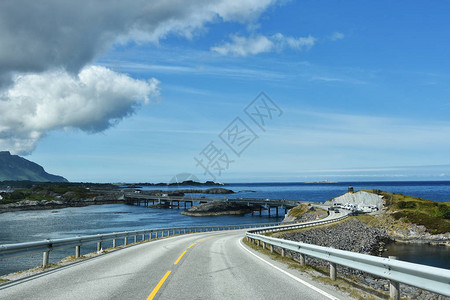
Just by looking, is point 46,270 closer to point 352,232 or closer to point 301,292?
point 301,292

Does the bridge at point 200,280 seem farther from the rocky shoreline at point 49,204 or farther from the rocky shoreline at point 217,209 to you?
the rocky shoreline at point 49,204

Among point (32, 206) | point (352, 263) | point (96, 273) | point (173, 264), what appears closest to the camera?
point (352, 263)

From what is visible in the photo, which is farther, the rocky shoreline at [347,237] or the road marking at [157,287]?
the rocky shoreline at [347,237]

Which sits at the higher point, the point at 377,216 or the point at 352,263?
the point at 352,263

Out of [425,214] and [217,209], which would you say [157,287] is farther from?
[217,209]

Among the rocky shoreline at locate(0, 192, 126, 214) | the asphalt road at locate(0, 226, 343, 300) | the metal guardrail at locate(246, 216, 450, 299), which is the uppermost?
the metal guardrail at locate(246, 216, 450, 299)

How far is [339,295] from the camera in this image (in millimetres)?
7660

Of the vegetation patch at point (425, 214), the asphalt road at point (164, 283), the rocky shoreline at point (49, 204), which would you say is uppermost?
the asphalt road at point (164, 283)

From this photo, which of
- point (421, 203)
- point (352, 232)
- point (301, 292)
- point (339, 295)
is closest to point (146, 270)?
point (301, 292)

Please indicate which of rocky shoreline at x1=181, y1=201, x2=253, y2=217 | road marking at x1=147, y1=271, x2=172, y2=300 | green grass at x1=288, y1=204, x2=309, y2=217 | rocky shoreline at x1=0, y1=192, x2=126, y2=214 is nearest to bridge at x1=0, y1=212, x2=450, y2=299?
road marking at x1=147, y1=271, x2=172, y2=300

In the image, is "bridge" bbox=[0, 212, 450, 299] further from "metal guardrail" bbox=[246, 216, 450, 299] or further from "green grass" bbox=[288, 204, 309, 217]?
"green grass" bbox=[288, 204, 309, 217]

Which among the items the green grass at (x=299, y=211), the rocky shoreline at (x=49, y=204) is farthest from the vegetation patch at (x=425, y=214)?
the rocky shoreline at (x=49, y=204)

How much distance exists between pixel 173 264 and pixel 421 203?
241ft

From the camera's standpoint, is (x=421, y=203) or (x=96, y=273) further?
(x=421, y=203)
